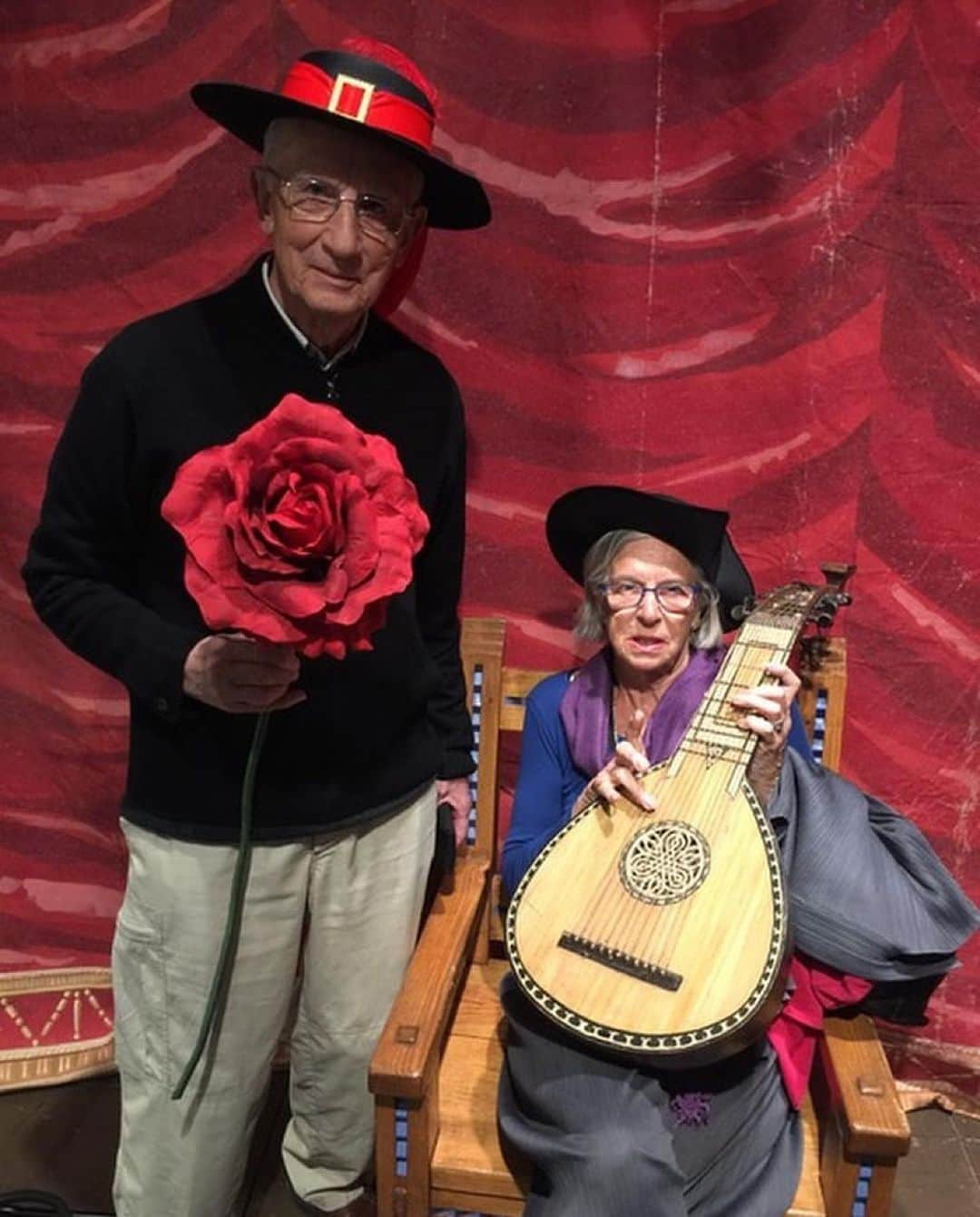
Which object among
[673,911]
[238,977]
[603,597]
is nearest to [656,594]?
[603,597]

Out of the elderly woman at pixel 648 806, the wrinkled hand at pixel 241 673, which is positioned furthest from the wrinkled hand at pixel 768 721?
the wrinkled hand at pixel 241 673

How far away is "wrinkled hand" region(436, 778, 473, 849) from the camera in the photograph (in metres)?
2.01

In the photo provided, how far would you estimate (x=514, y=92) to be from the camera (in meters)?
2.00

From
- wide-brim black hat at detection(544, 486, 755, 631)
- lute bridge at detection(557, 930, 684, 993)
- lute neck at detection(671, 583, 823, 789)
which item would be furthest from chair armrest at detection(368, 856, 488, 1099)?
wide-brim black hat at detection(544, 486, 755, 631)

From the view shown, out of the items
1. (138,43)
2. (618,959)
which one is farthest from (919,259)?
(138,43)

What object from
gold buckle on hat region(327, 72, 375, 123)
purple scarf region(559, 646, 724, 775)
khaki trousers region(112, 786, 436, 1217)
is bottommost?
khaki trousers region(112, 786, 436, 1217)

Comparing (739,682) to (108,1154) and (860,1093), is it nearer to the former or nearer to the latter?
(860,1093)

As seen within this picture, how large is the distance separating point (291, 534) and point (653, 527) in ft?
2.86

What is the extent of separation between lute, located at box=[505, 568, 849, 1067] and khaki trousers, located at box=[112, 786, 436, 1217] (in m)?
0.28

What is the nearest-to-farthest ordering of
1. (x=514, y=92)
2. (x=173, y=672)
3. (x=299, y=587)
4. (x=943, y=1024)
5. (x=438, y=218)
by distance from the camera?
(x=299, y=587), (x=173, y=672), (x=438, y=218), (x=514, y=92), (x=943, y=1024)

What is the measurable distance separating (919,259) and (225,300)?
1249 millimetres

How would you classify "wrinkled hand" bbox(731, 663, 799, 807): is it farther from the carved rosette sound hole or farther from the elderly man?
the elderly man

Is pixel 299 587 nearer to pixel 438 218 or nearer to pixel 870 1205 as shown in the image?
pixel 438 218

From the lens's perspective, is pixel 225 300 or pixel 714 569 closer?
pixel 225 300
